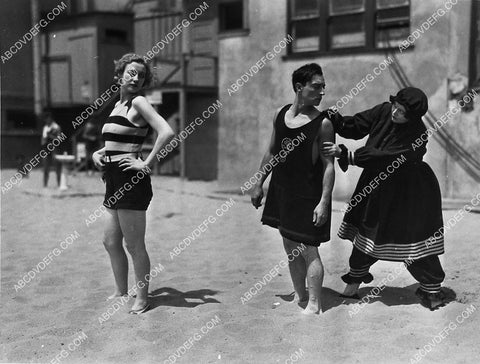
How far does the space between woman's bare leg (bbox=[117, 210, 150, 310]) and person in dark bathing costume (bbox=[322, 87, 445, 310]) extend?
62.8 inches

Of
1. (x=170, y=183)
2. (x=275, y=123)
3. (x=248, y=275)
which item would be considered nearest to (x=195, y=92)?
(x=170, y=183)

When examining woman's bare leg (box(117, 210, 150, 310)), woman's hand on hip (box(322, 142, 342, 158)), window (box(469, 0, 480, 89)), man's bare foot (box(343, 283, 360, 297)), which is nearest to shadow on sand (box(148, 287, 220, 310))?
woman's bare leg (box(117, 210, 150, 310))

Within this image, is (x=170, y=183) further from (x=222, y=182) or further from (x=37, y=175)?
(x=37, y=175)

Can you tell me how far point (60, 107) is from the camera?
2259 cm

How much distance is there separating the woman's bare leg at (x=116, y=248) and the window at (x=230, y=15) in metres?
11.2

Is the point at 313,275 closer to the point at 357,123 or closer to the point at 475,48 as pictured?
the point at 357,123

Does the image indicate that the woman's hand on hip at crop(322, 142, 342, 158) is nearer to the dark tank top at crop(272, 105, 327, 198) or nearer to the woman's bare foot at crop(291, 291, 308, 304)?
the dark tank top at crop(272, 105, 327, 198)

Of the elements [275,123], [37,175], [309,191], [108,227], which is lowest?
[37,175]

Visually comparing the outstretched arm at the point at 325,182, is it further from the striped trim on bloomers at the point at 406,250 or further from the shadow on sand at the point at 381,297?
the shadow on sand at the point at 381,297

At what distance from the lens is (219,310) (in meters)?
4.86

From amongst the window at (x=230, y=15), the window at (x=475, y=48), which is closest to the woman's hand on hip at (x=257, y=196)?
the window at (x=475, y=48)

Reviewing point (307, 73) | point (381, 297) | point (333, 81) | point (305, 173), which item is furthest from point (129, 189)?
point (333, 81)

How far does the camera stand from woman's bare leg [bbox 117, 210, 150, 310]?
4.66 m

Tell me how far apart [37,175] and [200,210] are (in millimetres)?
9235
